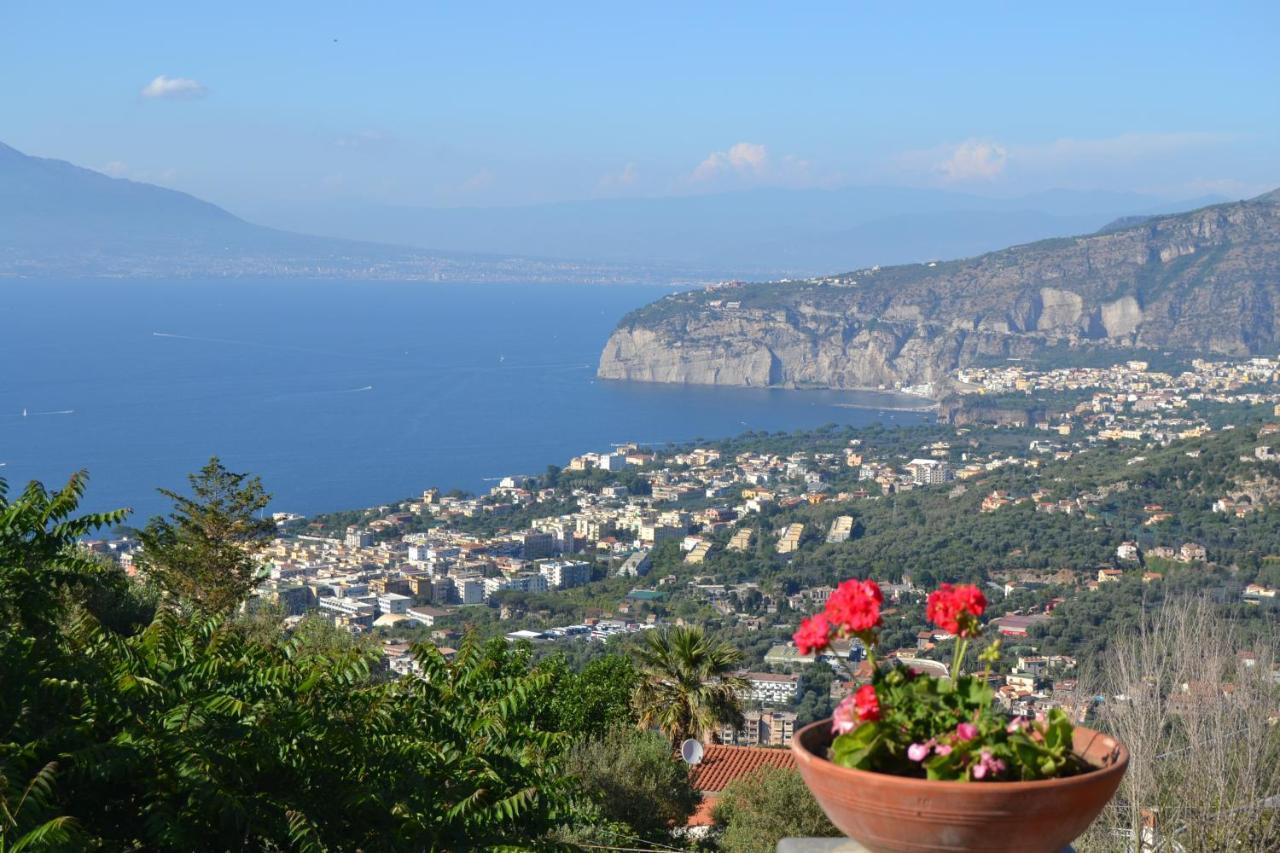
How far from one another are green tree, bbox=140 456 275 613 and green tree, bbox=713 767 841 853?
4211 mm

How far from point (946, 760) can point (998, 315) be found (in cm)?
10131

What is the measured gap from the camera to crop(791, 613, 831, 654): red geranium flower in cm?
206

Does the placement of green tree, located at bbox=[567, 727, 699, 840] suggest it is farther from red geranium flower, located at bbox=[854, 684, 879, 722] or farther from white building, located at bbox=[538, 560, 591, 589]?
white building, located at bbox=[538, 560, 591, 589]

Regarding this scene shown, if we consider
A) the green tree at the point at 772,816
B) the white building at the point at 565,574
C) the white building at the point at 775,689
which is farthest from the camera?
the white building at the point at 565,574

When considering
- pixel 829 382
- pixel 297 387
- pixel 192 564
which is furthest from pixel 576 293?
pixel 192 564

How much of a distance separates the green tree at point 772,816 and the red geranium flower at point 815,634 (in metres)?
5.79

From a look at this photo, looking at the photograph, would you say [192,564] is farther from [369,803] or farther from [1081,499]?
[1081,499]

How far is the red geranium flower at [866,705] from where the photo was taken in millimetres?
2035

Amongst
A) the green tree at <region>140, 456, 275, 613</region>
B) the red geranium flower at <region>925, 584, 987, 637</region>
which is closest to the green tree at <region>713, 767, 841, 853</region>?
the green tree at <region>140, 456, 275, 613</region>

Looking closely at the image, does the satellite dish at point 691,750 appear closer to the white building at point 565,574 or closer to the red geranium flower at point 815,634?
the red geranium flower at point 815,634

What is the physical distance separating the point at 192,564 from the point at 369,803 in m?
7.72

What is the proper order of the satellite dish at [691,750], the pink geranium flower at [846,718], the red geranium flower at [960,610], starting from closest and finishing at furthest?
1. the pink geranium flower at [846,718]
2. the red geranium flower at [960,610]
3. the satellite dish at [691,750]

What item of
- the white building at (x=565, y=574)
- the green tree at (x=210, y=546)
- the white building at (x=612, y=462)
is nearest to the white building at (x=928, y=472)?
the white building at (x=612, y=462)

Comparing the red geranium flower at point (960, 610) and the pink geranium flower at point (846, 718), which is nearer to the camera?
the pink geranium flower at point (846, 718)
